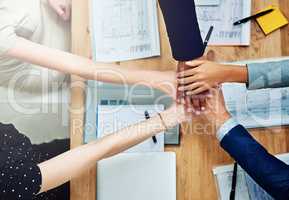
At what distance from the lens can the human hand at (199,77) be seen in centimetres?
99

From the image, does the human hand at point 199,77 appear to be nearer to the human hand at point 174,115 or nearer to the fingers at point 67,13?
the human hand at point 174,115

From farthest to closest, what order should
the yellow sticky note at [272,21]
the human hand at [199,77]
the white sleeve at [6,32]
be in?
the yellow sticky note at [272,21] → the human hand at [199,77] → the white sleeve at [6,32]

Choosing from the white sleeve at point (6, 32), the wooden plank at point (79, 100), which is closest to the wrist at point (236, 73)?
the wooden plank at point (79, 100)

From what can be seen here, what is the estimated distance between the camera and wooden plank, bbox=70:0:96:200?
0.99 meters

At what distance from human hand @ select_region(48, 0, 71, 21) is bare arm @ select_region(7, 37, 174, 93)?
9 cm

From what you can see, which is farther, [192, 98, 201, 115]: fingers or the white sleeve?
[192, 98, 201, 115]: fingers

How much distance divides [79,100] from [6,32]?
0.24 m

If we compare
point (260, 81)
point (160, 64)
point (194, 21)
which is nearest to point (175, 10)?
point (194, 21)

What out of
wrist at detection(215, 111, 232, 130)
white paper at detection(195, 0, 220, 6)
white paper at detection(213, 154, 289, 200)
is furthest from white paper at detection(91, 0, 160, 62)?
white paper at detection(213, 154, 289, 200)

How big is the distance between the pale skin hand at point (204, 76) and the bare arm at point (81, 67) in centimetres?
4

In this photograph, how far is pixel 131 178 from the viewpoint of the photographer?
3.32 feet

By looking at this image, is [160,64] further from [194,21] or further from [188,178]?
[188,178]

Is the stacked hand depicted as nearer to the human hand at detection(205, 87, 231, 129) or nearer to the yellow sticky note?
the human hand at detection(205, 87, 231, 129)

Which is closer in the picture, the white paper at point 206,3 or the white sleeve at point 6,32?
the white sleeve at point 6,32
